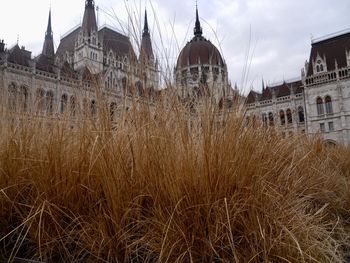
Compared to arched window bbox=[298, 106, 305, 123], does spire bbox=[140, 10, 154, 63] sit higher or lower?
lower

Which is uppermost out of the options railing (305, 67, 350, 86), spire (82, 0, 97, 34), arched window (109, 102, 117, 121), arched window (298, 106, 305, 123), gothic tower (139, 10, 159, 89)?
spire (82, 0, 97, 34)

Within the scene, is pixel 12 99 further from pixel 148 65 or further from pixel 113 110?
pixel 148 65

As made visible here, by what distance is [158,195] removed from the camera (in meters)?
1.41

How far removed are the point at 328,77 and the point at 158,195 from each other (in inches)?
1385

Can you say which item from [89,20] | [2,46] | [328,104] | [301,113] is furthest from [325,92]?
[2,46]

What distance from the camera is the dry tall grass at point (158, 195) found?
126 centimetres

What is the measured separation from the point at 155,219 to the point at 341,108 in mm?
33919

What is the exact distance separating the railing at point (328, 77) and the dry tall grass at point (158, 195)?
111 ft

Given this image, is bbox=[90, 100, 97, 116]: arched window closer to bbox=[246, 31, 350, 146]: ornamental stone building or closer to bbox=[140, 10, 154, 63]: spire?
bbox=[140, 10, 154, 63]: spire

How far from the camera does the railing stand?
1225 inches

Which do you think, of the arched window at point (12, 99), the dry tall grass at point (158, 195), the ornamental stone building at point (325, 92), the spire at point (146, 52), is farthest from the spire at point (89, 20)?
the dry tall grass at point (158, 195)

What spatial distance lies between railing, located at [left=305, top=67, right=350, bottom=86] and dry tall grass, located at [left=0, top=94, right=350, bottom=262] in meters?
33.8

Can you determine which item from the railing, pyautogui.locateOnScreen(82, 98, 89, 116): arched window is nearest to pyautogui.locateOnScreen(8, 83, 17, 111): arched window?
pyautogui.locateOnScreen(82, 98, 89, 116): arched window

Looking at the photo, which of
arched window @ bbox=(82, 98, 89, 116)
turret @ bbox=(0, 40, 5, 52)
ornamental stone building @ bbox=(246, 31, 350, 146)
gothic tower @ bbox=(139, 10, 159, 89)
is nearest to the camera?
gothic tower @ bbox=(139, 10, 159, 89)
